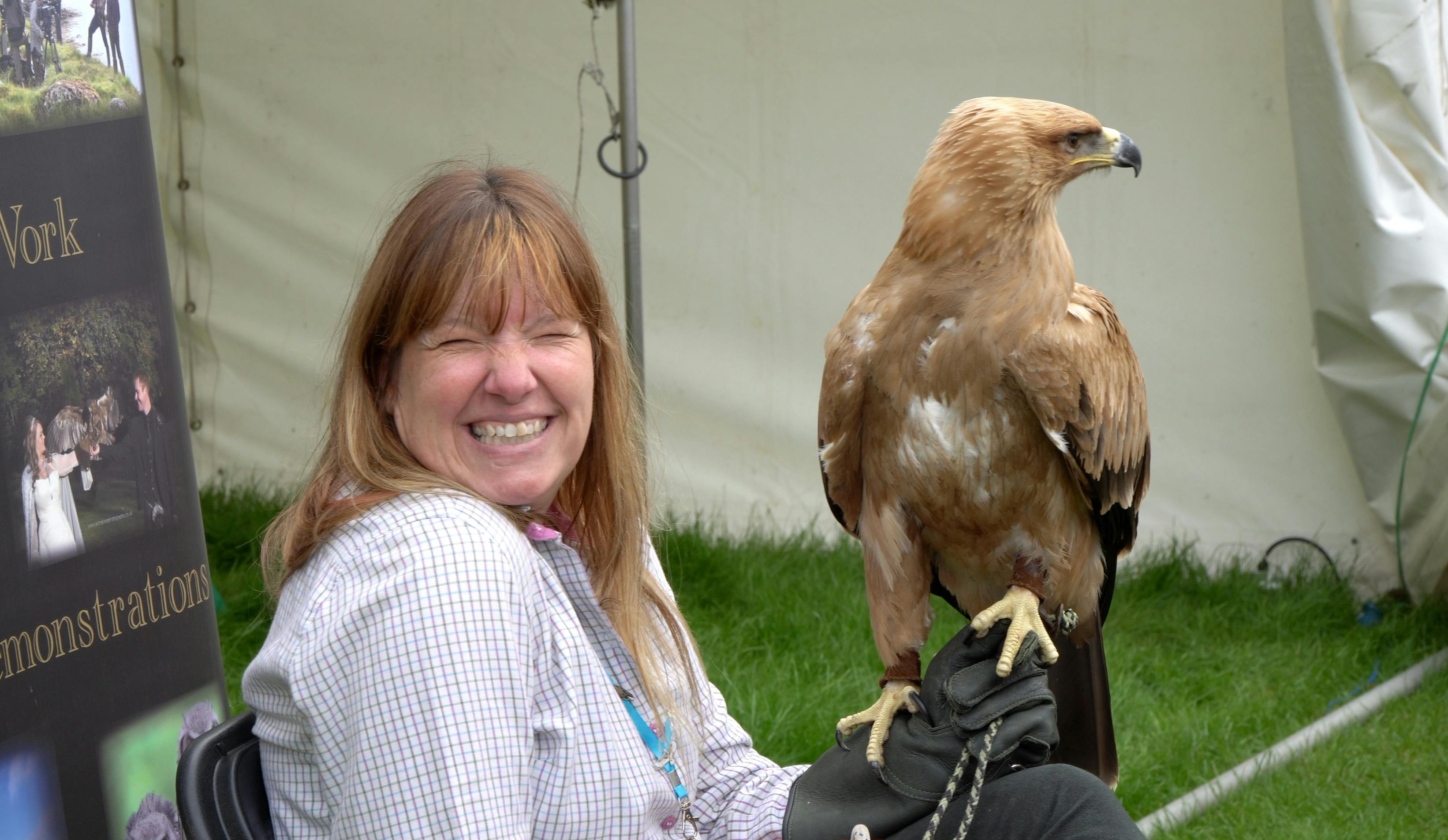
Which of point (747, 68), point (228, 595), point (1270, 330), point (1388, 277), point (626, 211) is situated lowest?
point (228, 595)

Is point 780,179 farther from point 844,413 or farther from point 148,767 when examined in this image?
point 148,767

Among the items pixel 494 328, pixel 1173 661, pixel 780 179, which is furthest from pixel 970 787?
pixel 780 179

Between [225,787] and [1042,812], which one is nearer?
[225,787]

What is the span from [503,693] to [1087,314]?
3.36 ft

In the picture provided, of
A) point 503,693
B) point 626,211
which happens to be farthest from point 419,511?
point 626,211

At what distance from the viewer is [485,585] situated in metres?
1.40

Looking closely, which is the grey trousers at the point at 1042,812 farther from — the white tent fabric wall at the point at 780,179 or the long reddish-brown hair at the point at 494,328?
the white tent fabric wall at the point at 780,179

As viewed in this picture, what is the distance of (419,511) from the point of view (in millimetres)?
1454

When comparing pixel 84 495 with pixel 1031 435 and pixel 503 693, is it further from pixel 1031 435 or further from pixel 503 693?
pixel 1031 435

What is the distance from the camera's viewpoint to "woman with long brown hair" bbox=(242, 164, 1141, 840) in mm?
1349

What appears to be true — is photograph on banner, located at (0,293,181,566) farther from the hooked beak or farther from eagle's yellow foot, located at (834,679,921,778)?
the hooked beak

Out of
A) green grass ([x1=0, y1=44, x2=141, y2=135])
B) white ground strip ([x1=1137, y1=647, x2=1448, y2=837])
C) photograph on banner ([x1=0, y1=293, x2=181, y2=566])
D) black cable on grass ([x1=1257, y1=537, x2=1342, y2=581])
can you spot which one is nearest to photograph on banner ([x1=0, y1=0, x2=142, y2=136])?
green grass ([x1=0, y1=44, x2=141, y2=135])

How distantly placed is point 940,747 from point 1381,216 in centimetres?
298

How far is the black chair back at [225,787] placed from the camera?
1.44 metres
